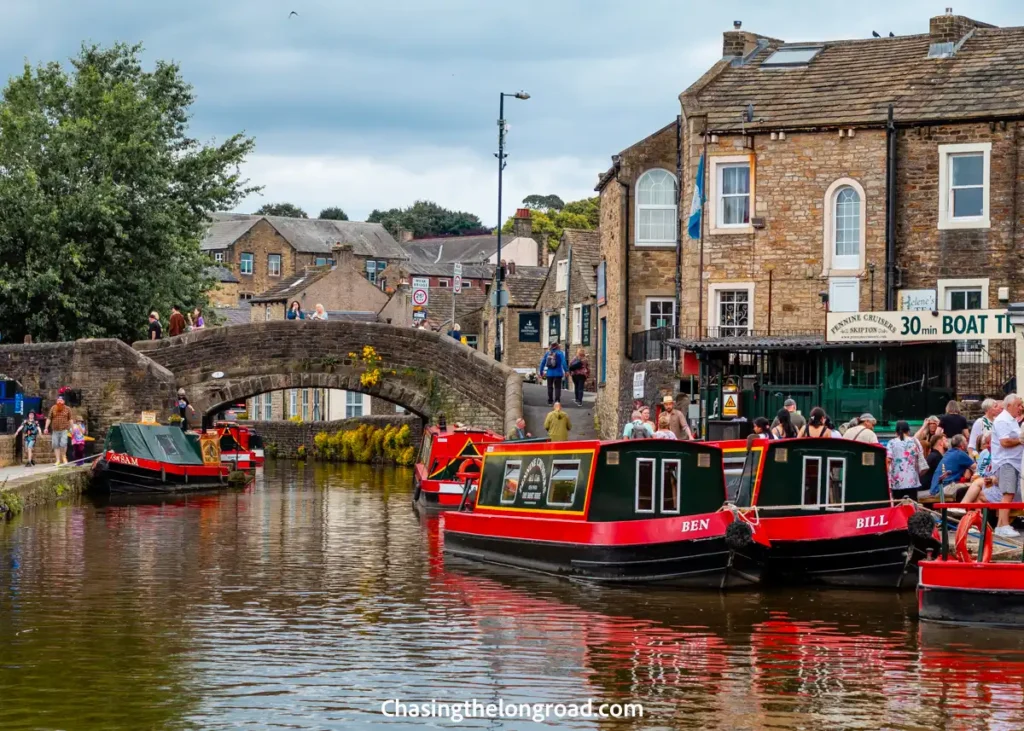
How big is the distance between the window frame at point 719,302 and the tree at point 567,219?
4706 cm

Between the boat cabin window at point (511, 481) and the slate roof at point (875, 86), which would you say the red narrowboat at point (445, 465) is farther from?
the boat cabin window at point (511, 481)

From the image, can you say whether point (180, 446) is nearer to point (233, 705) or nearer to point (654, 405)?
point (654, 405)

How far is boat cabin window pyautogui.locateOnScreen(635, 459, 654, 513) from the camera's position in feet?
55.8

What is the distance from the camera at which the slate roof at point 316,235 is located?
296 feet

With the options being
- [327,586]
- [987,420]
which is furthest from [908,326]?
[327,586]

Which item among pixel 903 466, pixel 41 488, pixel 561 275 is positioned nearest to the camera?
pixel 903 466

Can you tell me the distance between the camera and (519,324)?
52.7m

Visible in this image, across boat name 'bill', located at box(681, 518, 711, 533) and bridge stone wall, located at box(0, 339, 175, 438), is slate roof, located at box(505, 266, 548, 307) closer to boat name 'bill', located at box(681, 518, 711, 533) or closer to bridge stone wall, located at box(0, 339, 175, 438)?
bridge stone wall, located at box(0, 339, 175, 438)

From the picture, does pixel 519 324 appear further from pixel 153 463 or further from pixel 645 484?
pixel 645 484

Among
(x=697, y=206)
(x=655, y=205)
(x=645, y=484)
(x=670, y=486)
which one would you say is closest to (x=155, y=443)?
(x=655, y=205)

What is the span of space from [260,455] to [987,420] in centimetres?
2910

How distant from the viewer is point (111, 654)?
41.7ft

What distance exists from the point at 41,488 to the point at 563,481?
11496mm

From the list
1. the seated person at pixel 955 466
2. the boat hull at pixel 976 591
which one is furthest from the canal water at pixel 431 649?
the seated person at pixel 955 466
